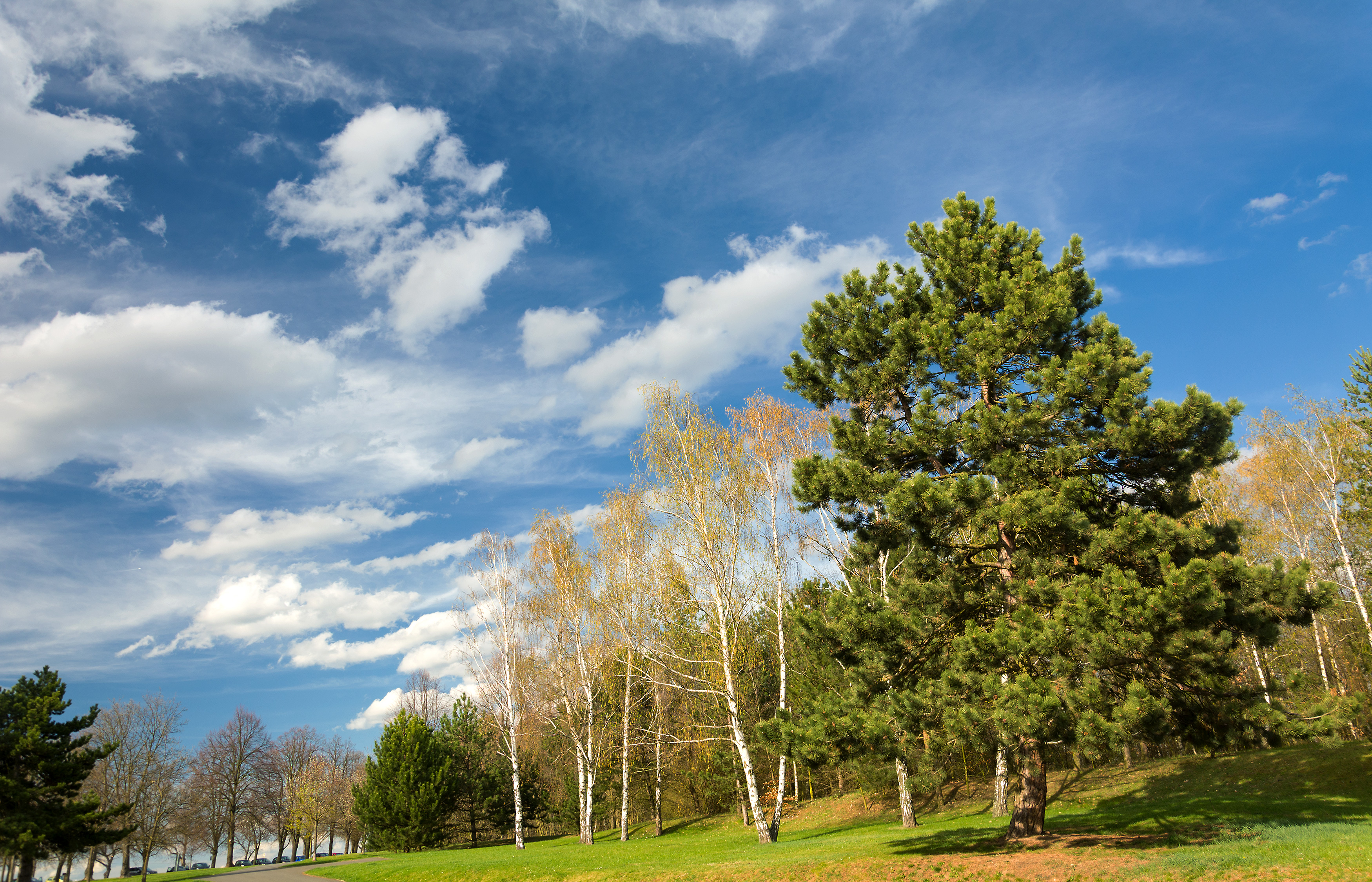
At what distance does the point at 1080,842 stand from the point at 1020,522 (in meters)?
5.89

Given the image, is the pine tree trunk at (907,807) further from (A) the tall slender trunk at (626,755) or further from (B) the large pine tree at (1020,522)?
(A) the tall slender trunk at (626,755)

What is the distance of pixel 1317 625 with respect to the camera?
26.7 metres

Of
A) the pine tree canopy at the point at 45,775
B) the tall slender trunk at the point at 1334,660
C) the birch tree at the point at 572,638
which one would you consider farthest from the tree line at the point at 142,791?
the tall slender trunk at the point at 1334,660

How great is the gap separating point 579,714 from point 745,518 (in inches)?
660

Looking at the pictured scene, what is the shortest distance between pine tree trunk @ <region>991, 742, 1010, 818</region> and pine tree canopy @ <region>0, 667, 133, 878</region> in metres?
29.7

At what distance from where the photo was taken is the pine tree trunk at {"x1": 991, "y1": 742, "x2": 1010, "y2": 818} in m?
19.9

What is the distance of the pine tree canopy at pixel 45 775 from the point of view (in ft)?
76.5

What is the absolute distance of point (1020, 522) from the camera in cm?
1095

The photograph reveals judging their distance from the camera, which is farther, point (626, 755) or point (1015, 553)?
point (626, 755)

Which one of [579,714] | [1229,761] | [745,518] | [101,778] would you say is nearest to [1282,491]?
[1229,761]

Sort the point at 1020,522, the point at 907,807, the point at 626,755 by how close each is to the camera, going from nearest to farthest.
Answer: the point at 1020,522, the point at 907,807, the point at 626,755

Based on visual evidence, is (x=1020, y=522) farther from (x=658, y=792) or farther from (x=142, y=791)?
(x=142, y=791)

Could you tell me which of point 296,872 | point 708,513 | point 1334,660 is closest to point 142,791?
point 296,872

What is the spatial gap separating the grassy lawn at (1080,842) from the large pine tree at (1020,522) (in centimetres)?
167
